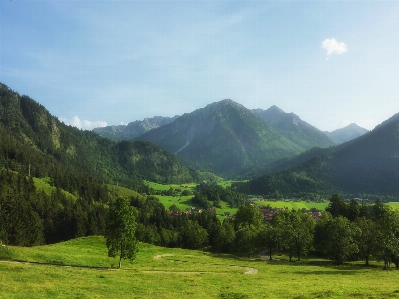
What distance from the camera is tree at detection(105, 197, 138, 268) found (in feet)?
206

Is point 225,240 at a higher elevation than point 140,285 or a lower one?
lower

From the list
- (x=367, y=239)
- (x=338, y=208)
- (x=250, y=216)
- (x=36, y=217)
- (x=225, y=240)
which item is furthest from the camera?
(x=338, y=208)

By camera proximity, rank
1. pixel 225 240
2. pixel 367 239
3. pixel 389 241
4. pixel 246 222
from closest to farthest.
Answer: pixel 389 241
pixel 367 239
pixel 225 240
pixel 246 222

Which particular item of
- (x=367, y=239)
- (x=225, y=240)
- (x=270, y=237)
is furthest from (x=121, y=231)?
(x=367, y=239)

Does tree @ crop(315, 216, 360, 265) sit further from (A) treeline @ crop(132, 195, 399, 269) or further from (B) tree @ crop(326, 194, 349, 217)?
(B) tree @ crop(326, 194, 349, 217)

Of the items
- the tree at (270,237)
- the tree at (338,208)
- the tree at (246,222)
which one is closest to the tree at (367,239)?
the tree at (270,237)

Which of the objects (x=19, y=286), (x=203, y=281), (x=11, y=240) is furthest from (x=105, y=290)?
(x=11, y=240)

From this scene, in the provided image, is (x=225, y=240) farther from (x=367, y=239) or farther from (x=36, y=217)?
(x=36, y=217)

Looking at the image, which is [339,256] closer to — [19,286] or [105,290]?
[105,290]

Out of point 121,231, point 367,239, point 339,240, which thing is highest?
point 121,231

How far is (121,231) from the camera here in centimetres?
6284

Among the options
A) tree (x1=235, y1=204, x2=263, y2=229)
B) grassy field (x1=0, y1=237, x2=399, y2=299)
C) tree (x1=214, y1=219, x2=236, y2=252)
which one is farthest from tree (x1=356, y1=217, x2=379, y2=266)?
tree (x1=235, y1=204, x2=263, y2=229)

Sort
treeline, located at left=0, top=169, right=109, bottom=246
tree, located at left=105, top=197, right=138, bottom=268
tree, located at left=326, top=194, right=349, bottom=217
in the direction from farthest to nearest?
1. tree, located at left=326, top=194, right=349, bottom=217
2. treeline, located at left=0, top=169, right=109, bottom=246
3. tree, located at left=105, top=197, right=138, bottom=268

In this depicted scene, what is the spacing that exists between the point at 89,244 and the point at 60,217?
6701cm
